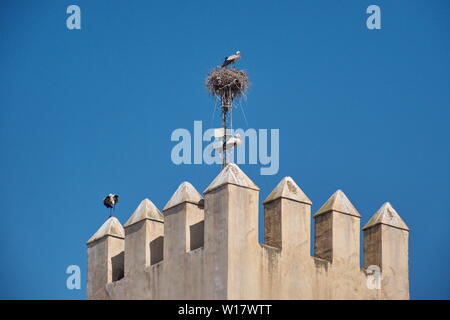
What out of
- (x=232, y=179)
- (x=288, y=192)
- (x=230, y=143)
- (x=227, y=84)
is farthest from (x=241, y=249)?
(x=227, y=84)

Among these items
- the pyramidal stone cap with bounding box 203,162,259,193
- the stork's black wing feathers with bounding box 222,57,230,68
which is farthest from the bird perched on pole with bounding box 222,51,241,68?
the pyramidal stone cap with bounding box 203,162,259,193

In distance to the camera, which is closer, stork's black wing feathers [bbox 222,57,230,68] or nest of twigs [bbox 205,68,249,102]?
nest of twigs [bbox 205,68,249,102]

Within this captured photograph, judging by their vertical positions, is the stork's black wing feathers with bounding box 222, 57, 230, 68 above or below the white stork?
above

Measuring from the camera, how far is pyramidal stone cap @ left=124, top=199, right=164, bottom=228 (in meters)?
73.1

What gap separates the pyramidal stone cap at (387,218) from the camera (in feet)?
242

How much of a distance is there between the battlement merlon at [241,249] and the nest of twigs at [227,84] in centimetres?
456

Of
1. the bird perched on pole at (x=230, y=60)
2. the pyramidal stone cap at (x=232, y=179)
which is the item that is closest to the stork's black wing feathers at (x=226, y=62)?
the bird perched on pole at (x=230, y=60)

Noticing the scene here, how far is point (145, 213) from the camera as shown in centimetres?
7306

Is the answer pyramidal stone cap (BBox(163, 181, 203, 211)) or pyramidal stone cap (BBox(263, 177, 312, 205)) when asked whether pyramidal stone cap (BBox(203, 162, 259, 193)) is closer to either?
pyramidal stone cap (BBox(163, 181, 203, 211))

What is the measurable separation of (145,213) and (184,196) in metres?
1.51

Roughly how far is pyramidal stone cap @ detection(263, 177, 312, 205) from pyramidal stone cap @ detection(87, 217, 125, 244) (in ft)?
14.0

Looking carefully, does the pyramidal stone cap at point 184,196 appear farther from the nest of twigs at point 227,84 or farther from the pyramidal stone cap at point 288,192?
the nest of twigs at point 227,84
